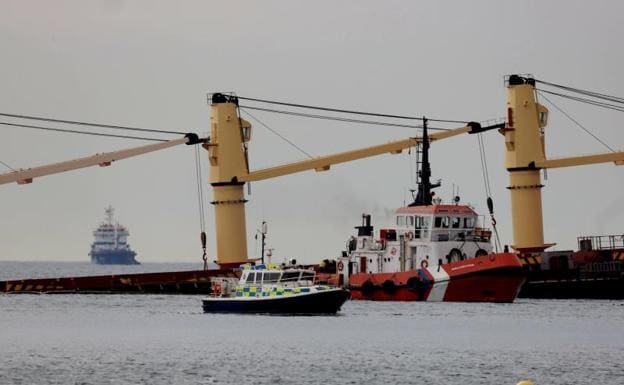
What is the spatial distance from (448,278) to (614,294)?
38.5 ft

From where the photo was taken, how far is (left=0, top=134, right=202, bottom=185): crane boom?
3853 inches

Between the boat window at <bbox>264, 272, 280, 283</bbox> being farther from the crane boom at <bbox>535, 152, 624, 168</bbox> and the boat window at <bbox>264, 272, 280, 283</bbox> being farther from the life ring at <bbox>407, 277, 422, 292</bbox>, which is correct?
the crane boom at <bbox>535, 152, 624, 168</bbox>

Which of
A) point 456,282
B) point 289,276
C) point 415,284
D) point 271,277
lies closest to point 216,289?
point 271,277

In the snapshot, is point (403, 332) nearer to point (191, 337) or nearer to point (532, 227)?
point (191, 337)

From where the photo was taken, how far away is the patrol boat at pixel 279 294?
234ft

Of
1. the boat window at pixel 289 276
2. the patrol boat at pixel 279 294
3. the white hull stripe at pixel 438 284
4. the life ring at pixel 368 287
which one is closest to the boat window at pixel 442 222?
the white hull stripe at pixel 438 284

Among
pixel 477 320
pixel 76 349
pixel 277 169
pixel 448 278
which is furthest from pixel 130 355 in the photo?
pixel 277 169

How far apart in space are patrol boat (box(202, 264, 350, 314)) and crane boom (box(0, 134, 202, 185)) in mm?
28275

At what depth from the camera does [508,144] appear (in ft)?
328

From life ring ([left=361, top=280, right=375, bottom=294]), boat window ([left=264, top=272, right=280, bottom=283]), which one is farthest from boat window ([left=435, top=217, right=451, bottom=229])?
boat window ([left=264, top=272, right=280, bottom=283])

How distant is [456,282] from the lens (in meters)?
81.0

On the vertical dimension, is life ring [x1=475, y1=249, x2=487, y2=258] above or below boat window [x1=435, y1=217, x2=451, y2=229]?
below

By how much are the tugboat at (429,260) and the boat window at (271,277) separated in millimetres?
12553

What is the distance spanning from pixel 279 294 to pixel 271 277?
84 cm
